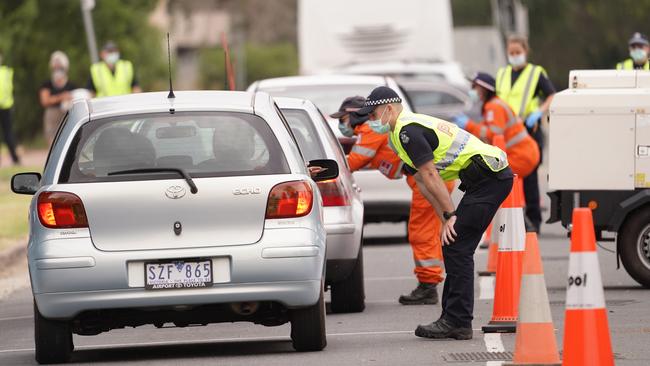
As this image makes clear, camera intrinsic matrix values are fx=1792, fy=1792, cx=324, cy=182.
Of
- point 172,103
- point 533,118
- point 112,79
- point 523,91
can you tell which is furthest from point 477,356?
point 112,79

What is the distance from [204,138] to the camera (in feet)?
32.6

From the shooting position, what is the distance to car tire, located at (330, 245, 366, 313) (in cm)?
1234

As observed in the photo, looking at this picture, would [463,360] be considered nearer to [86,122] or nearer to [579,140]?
[86,122]

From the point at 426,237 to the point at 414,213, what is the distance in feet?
0.64

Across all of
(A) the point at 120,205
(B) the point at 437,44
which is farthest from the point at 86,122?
(B) the point at 437,44

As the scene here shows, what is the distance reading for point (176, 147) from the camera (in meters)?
9.97

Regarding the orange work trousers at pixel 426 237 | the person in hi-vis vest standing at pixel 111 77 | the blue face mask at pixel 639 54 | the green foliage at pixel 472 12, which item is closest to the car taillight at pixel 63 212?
the orange work trousers at pixel 426 237

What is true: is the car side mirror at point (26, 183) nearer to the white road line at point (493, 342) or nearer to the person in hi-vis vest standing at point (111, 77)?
the white road line at point (493, 342)

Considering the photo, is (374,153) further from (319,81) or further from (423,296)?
(319,81)

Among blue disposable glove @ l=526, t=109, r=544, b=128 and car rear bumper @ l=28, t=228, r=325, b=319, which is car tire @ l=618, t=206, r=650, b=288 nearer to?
car rear bumper @ l=28, t=228, r=325, b=319

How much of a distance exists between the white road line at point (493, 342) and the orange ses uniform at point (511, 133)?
249 inches

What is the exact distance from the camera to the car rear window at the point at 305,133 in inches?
499

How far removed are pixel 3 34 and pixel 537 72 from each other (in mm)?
21878

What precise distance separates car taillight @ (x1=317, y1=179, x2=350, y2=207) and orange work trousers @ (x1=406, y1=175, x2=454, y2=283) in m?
0.62
